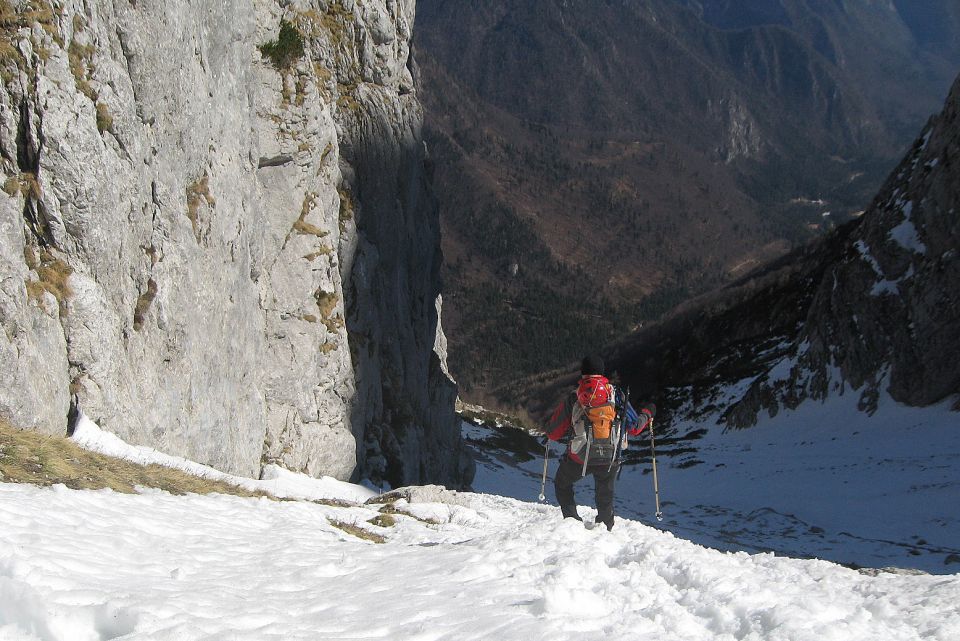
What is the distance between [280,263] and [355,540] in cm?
2033

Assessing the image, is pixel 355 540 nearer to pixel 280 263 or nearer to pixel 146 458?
pixel 146 458

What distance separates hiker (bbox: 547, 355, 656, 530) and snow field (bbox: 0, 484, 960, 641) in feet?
4.05

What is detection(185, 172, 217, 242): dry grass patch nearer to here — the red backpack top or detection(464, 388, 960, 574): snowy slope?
detection(464, 388, 960, 574): snowy slope

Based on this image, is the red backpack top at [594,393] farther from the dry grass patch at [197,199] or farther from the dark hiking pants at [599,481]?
the dry grass patch at [197,199]

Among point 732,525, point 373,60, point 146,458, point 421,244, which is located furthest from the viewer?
point 421,244

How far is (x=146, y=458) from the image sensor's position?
15820 mm

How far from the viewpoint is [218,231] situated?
23984mm

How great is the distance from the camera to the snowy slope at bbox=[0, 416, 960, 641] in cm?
611

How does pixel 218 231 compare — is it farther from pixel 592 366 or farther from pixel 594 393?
pixel 594 393

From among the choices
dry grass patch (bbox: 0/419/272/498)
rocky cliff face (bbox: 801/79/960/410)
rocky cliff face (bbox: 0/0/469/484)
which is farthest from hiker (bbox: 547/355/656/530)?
rocky cliff face (bbox: 801/79/960/410)

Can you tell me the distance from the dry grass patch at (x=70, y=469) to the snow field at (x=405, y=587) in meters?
0.56

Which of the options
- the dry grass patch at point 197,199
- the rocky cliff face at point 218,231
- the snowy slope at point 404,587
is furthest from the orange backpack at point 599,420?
the dry grass patch at point 197,199

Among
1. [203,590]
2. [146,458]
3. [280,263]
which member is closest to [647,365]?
[280,263]

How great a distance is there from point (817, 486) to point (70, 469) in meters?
40.9
